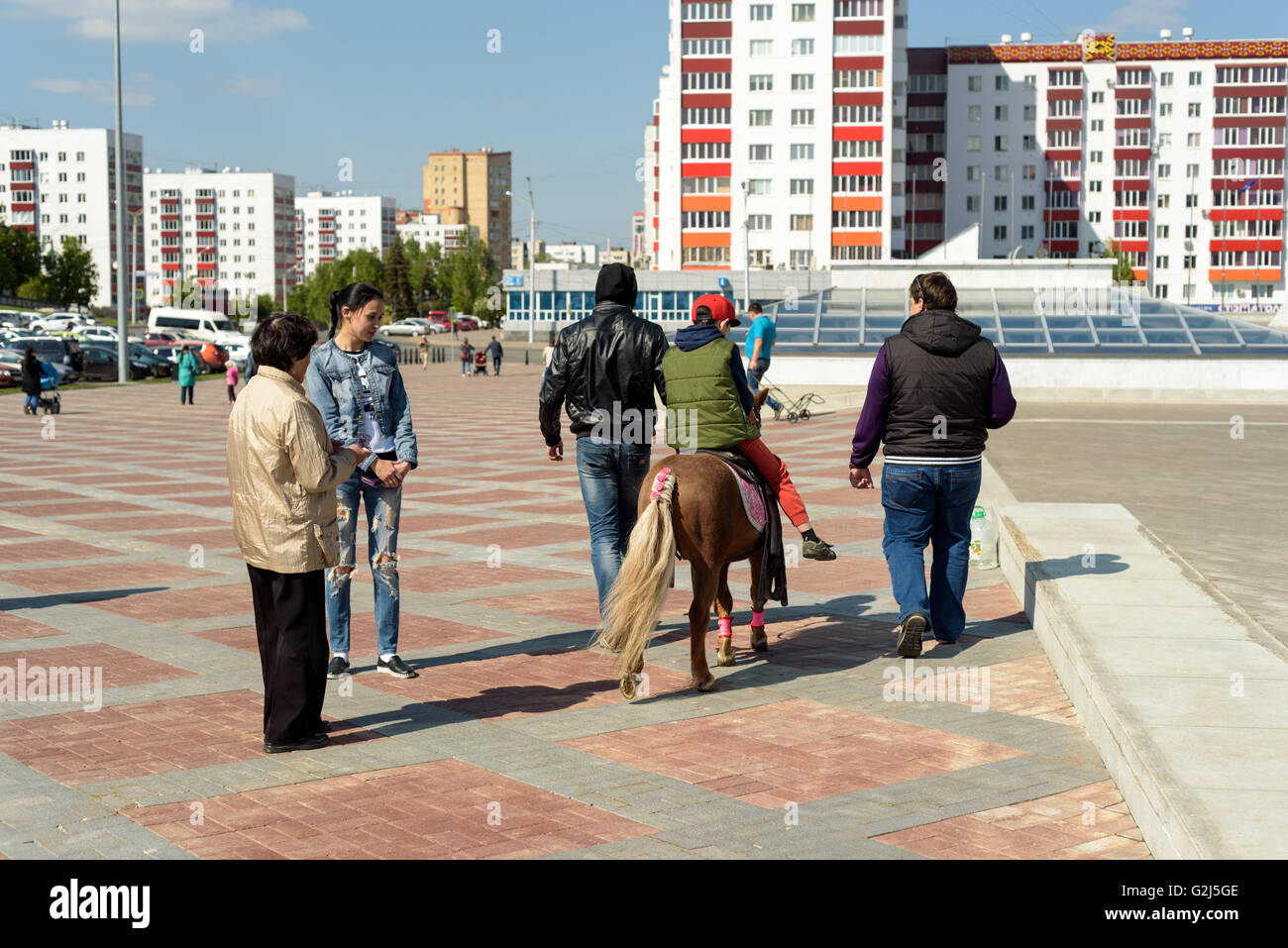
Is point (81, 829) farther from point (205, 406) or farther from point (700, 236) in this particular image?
point (700, 236)

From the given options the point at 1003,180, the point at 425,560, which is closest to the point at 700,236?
the point at 1003,180

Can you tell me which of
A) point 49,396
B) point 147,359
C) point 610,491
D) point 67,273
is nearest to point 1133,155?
point 67,273

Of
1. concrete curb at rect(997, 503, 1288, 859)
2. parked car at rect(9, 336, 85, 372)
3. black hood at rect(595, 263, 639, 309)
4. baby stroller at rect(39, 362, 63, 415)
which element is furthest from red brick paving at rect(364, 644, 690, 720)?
→ parked car at rect(9, 336, 85, 372)

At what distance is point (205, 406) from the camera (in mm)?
35156

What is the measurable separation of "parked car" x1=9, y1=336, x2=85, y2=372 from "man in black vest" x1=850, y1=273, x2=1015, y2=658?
1673 inches

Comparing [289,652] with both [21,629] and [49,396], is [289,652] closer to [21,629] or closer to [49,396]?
[21,629]

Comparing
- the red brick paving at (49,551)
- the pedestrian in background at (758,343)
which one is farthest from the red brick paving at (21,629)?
the pedestrian in background at (758,343)

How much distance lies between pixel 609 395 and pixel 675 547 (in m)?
1.18

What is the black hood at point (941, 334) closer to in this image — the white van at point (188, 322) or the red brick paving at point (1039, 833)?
the red brick paving at point (1039, 833)

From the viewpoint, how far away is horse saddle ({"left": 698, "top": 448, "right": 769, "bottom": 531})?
23.2 feet

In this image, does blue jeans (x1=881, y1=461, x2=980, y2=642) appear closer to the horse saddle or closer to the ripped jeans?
the horse saddle

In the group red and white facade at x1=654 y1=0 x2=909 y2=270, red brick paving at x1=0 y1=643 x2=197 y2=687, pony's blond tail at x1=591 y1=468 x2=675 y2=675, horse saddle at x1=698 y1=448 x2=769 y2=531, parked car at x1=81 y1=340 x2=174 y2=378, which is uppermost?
red and white facade at x1=654 y1=0 x2=909 y2=270

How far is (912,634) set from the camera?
735 centimetres
